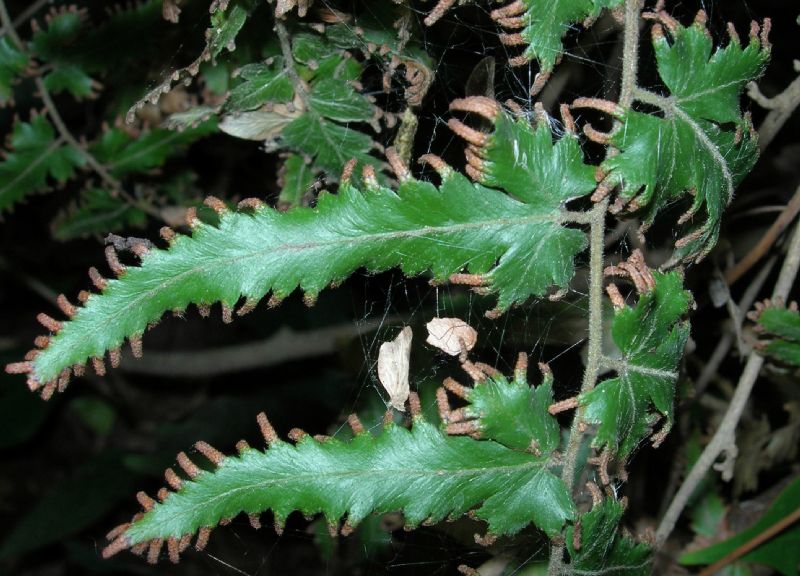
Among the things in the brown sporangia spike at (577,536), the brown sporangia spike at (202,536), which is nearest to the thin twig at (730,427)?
the brown sporangia spike at (577,536)

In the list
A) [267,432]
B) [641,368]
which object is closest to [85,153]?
[267,432]

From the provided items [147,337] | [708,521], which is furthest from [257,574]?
[147,337]

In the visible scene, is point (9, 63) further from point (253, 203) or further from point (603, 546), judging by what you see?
point (603, 546)

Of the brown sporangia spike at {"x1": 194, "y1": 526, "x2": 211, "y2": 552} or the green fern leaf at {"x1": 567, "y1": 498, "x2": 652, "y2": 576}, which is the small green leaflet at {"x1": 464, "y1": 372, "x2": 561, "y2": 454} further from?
the brown sporangia spike at {"x1": 194, "y1": 526, "x2": 211, "y2": 552}

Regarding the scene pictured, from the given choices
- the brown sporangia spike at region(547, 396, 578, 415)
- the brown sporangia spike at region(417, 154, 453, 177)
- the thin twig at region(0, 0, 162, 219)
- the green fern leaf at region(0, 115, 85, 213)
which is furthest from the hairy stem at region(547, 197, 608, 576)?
the green fern leaf at region(0, 115, 85, 213)

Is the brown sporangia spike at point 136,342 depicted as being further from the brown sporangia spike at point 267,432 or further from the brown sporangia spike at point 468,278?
the brown sporangia spike at point 468,278

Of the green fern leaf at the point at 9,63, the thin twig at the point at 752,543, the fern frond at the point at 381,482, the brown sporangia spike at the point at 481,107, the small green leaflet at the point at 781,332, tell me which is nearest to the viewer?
the brown sporangia spike at the point at 481,107

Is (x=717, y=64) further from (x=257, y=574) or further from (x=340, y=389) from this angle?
(x=340, y=389)
